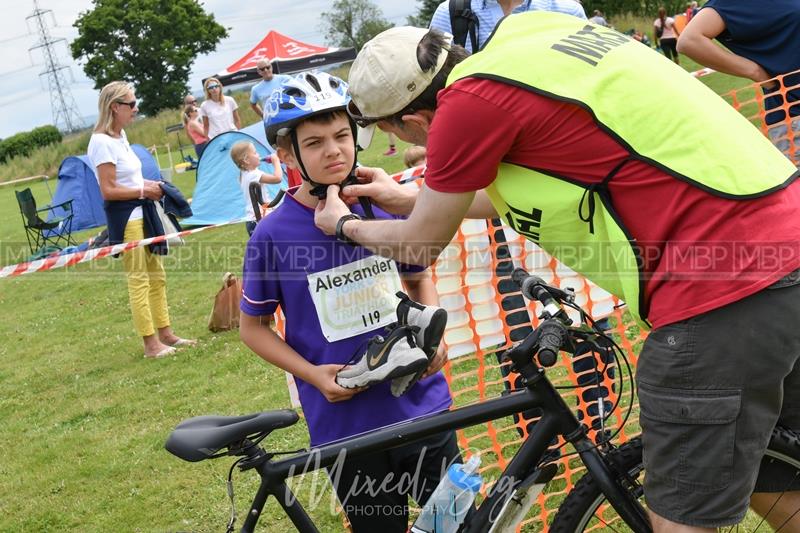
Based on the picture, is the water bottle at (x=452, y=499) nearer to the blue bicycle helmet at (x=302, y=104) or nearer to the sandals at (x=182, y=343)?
the blue bicycle helmet at (x=302, y=104)

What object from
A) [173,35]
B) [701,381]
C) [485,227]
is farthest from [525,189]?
[173,35]

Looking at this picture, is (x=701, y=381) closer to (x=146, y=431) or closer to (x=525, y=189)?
(x=525, y=189)

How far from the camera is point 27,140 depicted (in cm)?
5428

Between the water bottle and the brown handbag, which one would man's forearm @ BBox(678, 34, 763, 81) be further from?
the brown handbag

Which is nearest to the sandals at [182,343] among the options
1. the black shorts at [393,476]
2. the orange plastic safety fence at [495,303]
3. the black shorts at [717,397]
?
the orange plastic safety fence at [495,303]

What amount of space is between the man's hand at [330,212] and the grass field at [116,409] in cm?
111

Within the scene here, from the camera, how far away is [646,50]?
1986 millimetres

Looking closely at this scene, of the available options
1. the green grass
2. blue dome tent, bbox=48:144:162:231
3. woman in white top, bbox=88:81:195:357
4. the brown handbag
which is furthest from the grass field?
blue dome tent, bbox=48:144:162:231

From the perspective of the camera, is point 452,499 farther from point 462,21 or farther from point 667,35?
point 667,35

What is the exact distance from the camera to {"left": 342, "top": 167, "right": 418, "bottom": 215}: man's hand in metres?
2.48

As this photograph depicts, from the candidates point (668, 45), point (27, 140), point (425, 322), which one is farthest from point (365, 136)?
point (27, 140)

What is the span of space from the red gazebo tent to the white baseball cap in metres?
25.8

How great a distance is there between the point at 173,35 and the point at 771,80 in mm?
73734

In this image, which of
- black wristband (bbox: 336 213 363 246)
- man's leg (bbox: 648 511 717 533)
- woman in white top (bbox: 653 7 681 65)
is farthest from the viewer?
woman in white top (bbox: 653 7 681 65)
